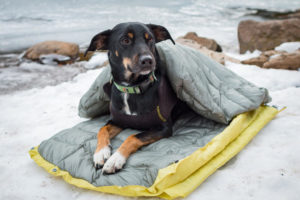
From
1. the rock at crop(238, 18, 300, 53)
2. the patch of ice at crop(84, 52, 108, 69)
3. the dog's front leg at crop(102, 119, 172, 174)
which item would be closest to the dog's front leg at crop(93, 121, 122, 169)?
the dog's front leg at crop(102, 119, 172, 174)

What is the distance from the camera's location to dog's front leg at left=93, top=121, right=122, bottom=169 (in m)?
2.50

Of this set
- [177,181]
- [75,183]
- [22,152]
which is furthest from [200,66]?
[22,152]

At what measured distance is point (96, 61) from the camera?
7.63 m

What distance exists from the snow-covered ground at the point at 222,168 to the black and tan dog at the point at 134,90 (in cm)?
58

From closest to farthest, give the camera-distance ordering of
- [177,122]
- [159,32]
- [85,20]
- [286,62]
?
[159,32] → [177,122] → [286,62] → [85,20]

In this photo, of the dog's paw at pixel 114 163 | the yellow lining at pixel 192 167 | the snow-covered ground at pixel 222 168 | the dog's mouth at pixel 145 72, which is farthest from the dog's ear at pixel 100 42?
the snow-covered ground at pixel 222 168

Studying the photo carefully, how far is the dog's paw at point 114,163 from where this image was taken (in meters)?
2.37

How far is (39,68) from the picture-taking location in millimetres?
7363

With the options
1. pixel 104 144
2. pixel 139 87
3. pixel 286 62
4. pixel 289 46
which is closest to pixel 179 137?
pixel 139 87

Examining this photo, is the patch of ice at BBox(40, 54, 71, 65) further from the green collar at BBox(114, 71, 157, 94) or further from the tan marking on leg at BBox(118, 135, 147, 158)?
the tan marking on leg at BBox(118, 135, 147, 158)

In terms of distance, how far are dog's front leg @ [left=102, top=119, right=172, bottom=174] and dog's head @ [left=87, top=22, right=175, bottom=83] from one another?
1.89 ft

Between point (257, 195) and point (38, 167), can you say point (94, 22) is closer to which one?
point (38, 167)

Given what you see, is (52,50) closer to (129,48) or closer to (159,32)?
(159,32)

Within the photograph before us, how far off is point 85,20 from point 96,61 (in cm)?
935
